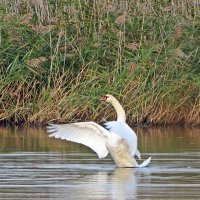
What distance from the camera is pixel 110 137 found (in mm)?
13156

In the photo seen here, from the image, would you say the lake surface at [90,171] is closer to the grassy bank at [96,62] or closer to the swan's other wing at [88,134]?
the swan's other wing at [88,134]

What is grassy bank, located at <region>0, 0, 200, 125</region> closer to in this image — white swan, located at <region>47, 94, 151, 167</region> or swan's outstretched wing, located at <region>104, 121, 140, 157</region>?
white swan, located at <region>47, 94, 151, 167</region>

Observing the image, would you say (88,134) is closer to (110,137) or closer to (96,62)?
(110,137)

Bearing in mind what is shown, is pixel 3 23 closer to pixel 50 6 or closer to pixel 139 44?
pixel 50 6

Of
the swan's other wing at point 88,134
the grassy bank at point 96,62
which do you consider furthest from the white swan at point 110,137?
the grassy bank at point 96,62

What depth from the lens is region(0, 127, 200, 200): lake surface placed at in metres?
10.3

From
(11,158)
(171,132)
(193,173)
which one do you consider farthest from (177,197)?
(171,132)

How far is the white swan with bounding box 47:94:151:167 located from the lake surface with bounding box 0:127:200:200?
7.1 inches

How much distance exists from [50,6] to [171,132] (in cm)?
409

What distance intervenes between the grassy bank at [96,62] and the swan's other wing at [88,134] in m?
5.07

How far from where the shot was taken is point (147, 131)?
18.5 meters

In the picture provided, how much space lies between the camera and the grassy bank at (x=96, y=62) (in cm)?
1909

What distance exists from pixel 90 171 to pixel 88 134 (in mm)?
1031

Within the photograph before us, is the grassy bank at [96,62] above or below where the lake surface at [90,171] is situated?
above
